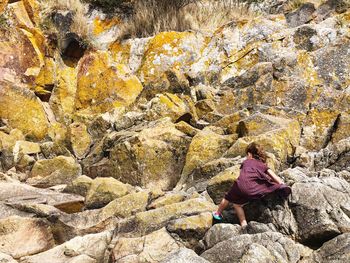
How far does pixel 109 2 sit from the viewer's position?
20.8m

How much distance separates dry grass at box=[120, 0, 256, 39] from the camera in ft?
62.5

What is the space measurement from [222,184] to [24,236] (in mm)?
4169

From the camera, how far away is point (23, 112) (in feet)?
51.6

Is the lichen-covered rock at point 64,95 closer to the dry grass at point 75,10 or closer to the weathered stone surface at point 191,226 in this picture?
the dry grass at point 75,10

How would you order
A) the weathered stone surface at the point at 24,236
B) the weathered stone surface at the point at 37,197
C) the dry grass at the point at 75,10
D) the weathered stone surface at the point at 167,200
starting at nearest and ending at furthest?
the weathered stone surface at the point at 24,236 → the weathered stone surface at the point at 167,200 → the weathered stone surface at the point at 37,197 → the dry grass at the point at 75,10

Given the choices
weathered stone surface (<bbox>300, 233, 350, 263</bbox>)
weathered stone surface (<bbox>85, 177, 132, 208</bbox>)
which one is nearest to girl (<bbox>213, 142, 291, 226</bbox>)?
weathered stone surface (<bbox>300, 233, 350, 263</bbox>)

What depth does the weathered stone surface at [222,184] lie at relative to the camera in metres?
8.81

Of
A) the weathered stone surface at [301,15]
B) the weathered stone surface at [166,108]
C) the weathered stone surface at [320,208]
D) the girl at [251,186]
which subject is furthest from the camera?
the weathered stone surface at [301,15]

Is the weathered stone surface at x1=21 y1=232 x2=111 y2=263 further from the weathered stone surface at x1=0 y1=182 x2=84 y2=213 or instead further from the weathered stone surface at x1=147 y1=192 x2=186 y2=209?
the weathered stone surface at x1=0 y1=182 x2=84 y2=213

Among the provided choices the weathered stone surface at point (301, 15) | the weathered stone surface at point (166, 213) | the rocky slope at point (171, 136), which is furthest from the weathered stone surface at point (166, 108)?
the weathered stone surface at point (301, 15)

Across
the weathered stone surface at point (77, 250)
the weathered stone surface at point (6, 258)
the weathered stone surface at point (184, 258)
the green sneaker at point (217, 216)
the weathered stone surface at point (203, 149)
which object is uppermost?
the weathered stone surface at point (184, 258)

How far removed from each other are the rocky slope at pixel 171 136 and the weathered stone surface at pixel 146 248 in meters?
0.02

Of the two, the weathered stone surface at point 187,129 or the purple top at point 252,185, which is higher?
the purple top at point 252,185

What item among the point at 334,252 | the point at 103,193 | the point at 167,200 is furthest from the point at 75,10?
the point at 334,252
